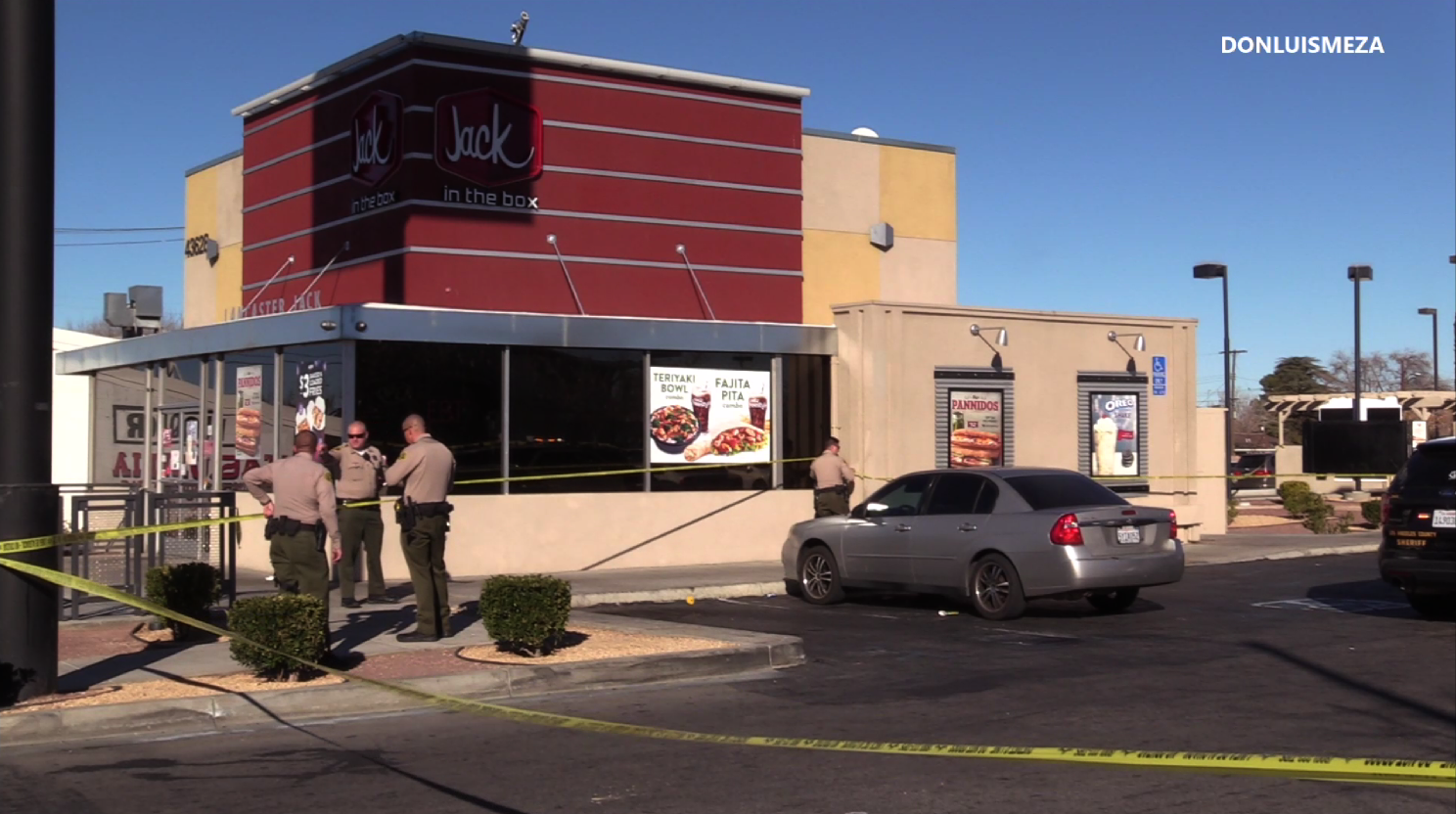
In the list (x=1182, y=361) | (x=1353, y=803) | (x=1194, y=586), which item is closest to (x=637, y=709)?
(x=1353, y=803)

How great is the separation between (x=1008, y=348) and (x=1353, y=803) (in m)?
16.2

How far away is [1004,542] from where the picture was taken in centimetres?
1448

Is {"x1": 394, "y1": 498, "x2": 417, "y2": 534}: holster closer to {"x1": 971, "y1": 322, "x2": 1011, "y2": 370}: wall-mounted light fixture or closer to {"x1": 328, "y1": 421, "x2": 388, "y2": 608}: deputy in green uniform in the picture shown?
{"x1": 328, "y1": 421, "x2": 388, "y2": 608}: deputy in green uniform

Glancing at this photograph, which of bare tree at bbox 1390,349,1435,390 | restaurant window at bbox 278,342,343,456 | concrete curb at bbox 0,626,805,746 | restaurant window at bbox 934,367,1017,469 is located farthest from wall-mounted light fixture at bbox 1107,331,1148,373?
bare tree at bbox 1390,349,1435,390

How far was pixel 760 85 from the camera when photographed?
2209 centimetres

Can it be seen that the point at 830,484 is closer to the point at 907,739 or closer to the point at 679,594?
the point at 679,594

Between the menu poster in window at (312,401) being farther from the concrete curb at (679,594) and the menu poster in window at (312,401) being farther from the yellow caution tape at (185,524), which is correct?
the concrete curb at (679,594)

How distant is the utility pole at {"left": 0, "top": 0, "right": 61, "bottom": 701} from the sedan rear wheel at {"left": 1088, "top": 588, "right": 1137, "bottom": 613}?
33.3ft

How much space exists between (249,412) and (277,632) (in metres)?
10.3

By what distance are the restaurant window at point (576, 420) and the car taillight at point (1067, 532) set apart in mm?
7260

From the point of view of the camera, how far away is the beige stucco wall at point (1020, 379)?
70.3 ft

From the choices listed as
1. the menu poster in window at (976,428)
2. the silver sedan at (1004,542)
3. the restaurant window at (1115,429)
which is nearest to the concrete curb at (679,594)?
the silver sedan at (1004,542)

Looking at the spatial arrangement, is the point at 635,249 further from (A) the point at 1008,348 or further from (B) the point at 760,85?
(A) the point at 1008,348

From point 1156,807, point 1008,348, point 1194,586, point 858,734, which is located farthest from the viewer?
point 1008,348
